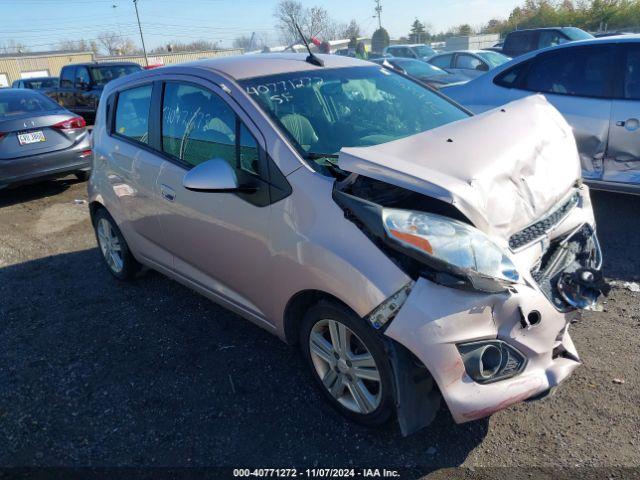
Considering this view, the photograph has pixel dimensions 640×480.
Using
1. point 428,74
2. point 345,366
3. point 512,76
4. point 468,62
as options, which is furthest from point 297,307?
point 468,62

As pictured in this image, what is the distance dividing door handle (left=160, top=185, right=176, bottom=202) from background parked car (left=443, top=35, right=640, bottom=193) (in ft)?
12.4

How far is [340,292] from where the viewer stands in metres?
2.27

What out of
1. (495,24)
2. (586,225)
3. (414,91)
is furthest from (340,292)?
(495,24)

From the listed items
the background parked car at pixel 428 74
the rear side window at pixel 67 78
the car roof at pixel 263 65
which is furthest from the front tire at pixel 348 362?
the rear side window at pixel 67 78

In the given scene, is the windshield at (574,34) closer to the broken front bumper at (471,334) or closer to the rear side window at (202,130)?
the rear side window at (202,130)

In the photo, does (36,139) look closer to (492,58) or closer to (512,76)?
(512,76)

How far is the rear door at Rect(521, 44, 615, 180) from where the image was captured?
474 cm

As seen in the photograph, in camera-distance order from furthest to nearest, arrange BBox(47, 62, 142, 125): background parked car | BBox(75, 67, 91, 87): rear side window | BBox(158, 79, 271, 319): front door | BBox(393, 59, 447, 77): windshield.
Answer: BBox(75, 67, 91, 87): rear side window, BBox(47, 62, 142, 125): background parked car, BBox(393, 59, 447, 77): windshield, BBox(158, 79, 271, 319): front door

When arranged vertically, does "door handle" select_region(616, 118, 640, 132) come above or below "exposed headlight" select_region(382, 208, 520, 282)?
below

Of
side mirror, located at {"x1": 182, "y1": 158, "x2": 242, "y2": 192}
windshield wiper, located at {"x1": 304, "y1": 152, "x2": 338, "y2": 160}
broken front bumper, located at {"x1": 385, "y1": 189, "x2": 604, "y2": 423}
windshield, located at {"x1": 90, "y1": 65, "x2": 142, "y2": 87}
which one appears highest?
windshield, located at {"x1": 90, "y1": 65, "x2": 142, "y2": 87}

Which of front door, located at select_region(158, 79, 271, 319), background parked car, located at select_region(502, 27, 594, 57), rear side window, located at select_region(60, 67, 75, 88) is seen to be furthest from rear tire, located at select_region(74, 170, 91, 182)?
background parked car, located at select_region(502, 27, 594, 57)

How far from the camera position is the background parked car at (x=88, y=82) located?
12891 mm

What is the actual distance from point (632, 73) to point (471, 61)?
9948mm

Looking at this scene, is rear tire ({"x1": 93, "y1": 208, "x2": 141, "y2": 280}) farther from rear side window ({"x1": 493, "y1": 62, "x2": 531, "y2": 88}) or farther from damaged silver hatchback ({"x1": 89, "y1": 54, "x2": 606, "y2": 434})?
rear side window ({"x1": 493, "y1": 62, "x2": 531, "y2": 88})
